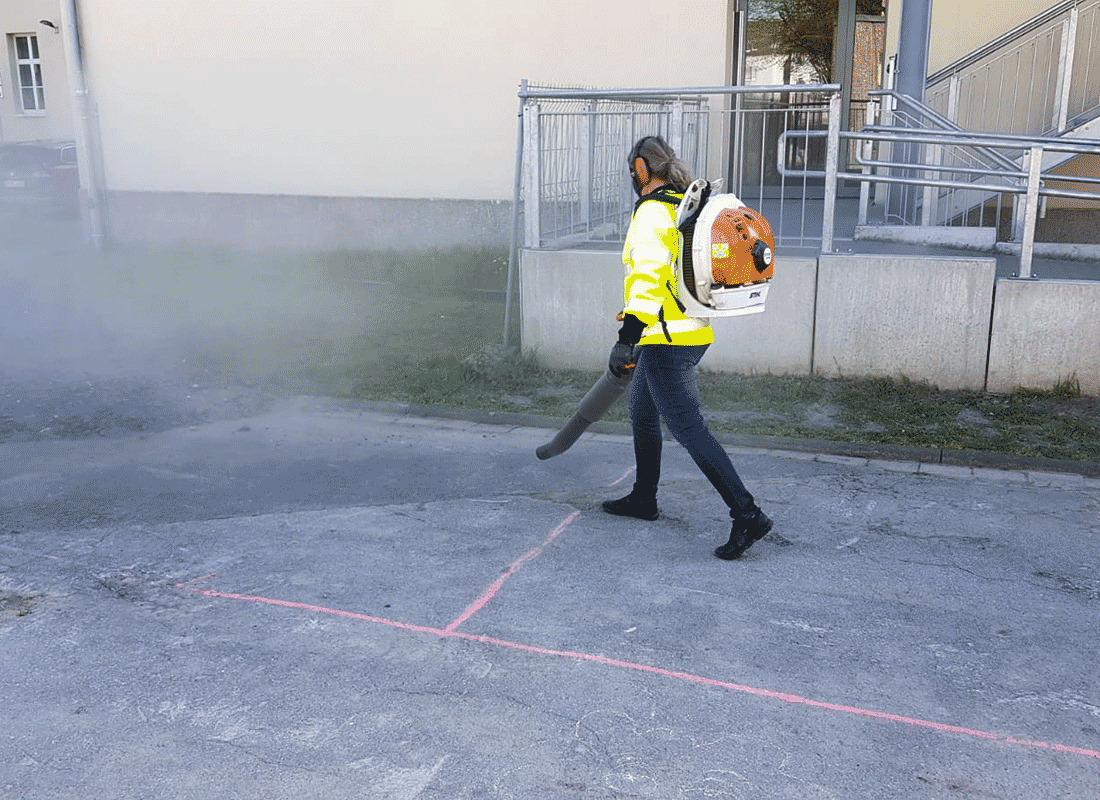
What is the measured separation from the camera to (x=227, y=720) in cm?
362

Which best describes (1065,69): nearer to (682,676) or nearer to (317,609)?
(682,676)

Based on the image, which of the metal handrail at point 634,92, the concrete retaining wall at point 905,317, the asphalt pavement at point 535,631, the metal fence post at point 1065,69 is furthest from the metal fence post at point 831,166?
the metal fence post at point 1065,69

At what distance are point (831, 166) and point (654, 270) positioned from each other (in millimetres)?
3519

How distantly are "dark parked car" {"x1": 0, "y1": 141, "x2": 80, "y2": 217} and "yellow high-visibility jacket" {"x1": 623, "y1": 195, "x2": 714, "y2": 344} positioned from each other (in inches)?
640

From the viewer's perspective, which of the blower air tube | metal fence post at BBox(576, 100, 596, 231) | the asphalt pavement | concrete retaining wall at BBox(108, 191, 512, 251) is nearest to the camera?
the asphalt pavement

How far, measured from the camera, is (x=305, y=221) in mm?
14945

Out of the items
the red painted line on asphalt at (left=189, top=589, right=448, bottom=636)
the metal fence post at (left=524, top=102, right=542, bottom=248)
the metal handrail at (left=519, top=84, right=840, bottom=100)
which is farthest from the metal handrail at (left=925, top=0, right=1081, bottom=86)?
the red painted line on asphalt at (left=189, top=589, right=448, bottom=636)

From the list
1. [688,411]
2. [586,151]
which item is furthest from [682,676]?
[586,151]

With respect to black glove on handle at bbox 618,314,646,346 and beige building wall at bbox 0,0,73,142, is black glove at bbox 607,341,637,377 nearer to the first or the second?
black glove on handle at bbox 618,314,646,346

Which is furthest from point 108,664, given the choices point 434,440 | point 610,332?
point 610,332

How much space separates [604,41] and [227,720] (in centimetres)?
1066

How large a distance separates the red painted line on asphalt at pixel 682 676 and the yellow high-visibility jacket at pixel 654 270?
4.93ft

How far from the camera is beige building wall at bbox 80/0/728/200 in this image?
498 inches

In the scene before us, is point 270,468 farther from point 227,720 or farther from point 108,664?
point 227,720
